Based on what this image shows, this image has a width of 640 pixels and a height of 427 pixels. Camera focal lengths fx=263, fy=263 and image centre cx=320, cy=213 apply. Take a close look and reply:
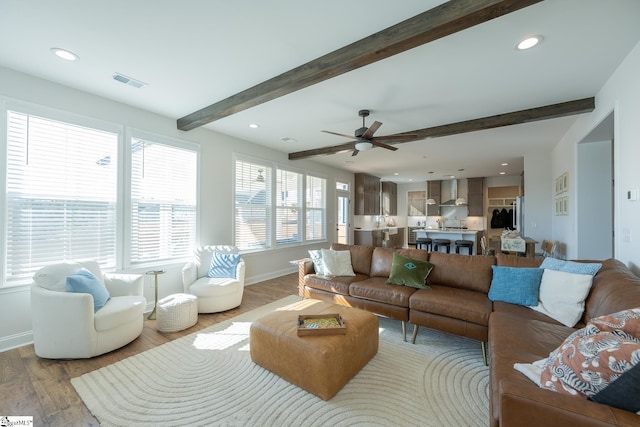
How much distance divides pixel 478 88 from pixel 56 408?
15.3ft

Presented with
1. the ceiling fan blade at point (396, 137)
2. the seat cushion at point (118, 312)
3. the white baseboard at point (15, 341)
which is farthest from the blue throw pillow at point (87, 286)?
the ceiling fan blade at point (396, 137)

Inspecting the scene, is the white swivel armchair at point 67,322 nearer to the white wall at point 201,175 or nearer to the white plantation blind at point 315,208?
the white wall at point 201,175

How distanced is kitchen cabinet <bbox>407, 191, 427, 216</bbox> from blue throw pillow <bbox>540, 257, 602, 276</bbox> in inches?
329

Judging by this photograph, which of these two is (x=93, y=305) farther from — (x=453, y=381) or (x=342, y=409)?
Answer: (x=453, y=381)

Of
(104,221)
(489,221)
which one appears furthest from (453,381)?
(489,221)

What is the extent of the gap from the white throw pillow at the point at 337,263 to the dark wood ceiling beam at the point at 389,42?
2.17 m

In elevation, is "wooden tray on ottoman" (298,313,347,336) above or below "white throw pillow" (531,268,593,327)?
below

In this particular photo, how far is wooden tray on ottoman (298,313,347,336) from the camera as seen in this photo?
2043mm

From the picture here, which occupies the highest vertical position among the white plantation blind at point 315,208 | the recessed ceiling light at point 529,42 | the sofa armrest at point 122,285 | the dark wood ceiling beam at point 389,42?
the recessed ceiling light at point 529,42

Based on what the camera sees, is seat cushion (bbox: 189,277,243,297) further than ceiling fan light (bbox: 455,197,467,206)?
No

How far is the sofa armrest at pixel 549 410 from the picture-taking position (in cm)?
95

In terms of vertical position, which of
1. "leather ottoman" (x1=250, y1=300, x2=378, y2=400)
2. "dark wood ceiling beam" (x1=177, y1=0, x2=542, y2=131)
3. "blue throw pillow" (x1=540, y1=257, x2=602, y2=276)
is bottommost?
"leather ottoman" (x1=250, y1=300, x2=378, y2=400)

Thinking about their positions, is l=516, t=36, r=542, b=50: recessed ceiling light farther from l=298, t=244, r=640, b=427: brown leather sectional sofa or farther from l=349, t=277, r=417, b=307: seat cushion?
l=349, t=277, r=417, b=307: seat cushion

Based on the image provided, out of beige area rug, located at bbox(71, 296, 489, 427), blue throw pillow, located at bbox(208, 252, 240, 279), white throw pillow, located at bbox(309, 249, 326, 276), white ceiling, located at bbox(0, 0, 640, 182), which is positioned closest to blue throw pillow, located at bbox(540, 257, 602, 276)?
beige area rug, located at bbox(71, 296, 489, 427)
